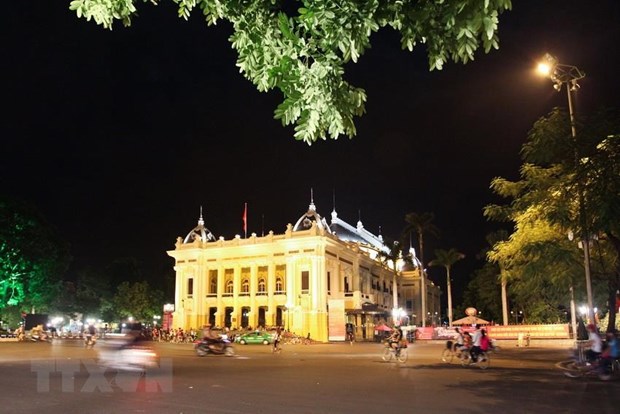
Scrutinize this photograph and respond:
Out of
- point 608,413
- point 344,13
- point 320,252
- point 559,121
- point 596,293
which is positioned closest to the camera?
point 344,13

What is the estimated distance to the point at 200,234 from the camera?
82.9 metres

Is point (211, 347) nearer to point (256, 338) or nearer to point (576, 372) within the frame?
point (576, 372)

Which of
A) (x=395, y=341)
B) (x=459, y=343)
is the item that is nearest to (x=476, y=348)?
(x=459, y=343)

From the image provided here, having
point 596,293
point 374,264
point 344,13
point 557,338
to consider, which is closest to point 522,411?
point 344,13

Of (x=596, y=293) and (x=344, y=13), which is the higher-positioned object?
(x=344, y=13)

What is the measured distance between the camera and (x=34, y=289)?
2079 inches

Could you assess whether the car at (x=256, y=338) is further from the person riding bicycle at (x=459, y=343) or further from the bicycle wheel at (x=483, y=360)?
the bicycle wheel at (x=483, y=360)

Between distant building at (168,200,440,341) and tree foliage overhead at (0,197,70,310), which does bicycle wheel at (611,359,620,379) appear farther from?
tree foliage overhead at (0,197,70,310)

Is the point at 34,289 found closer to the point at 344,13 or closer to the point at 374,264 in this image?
the point at 374,264

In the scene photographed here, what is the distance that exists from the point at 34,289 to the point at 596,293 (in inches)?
1809

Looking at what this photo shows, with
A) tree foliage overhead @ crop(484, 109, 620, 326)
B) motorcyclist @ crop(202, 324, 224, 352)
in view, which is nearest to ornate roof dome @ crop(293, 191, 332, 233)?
motorcyclist @ crop(202, 324, 224, 352)

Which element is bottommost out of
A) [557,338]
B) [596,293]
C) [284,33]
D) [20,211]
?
[557,338]

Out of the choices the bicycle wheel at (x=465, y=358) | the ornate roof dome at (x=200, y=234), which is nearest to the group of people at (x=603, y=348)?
the bicycle wheel at (x=465, y=358)

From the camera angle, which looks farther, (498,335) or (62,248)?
(62,248)
